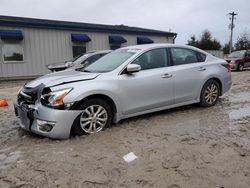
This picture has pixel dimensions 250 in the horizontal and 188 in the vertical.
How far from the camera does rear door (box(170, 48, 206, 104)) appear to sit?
221 inches

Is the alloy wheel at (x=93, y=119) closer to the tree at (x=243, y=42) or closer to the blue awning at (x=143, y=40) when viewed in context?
the blue awning at (x=143, y=40)

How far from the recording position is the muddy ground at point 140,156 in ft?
9.84

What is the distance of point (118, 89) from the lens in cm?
473

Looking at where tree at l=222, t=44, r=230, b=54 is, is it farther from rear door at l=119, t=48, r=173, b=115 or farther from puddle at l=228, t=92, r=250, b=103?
rear door at l=119, t=48, r=173, b=115

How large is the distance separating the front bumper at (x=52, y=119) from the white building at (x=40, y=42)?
1102cm

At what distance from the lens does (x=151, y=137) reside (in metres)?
4.35

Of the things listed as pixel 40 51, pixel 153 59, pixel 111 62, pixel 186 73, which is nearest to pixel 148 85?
pixel 153 59

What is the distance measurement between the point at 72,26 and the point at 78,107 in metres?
13.0

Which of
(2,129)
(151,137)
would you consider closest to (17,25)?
(2,129)

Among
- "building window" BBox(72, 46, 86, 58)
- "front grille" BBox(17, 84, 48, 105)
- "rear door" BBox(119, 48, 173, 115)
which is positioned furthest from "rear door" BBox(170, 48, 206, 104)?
"building window" BBox(72, 46, 86, 58)

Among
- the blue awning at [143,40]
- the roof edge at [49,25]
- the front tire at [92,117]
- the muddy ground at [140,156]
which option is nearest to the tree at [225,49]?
the blue awning at [143,40]

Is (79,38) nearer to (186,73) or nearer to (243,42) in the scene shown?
(186,73)

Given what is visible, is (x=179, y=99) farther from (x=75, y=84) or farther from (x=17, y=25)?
(x=17, y=25)

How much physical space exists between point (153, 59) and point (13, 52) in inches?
454
